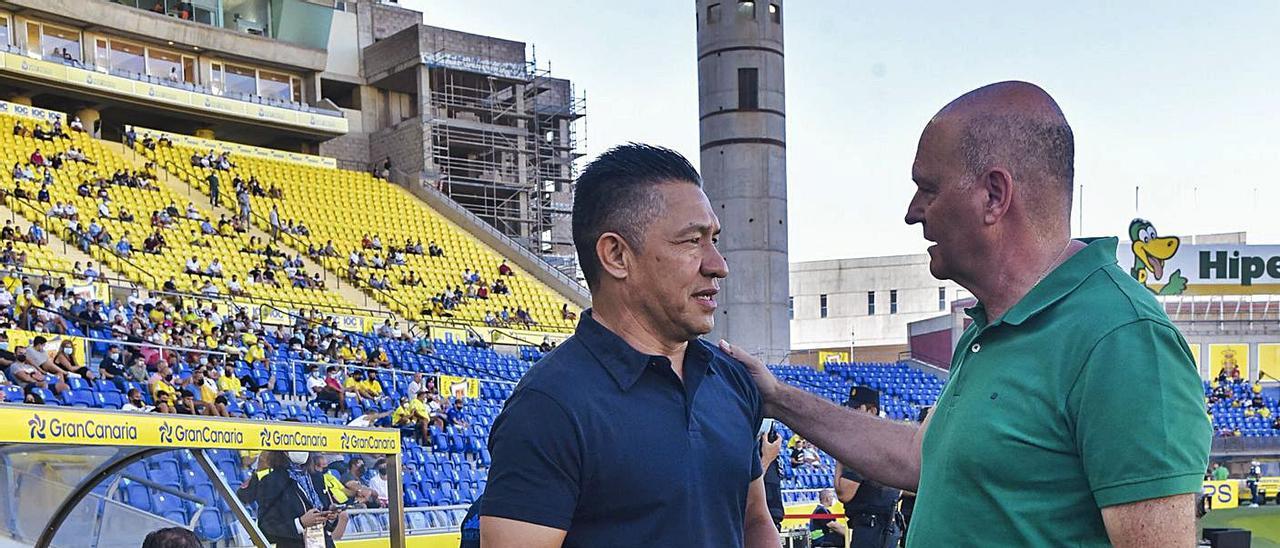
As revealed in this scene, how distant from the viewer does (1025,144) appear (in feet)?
5.78

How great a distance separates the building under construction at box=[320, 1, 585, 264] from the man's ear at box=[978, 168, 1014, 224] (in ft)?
119

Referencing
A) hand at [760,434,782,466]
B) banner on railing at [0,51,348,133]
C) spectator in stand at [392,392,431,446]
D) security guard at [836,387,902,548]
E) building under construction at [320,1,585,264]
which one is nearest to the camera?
hand at [760,434,782,466]

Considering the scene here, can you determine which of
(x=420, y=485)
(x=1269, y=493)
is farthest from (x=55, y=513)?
(x=1269, y=493)

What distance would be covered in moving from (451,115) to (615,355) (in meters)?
39.3

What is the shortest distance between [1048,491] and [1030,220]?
43 cm

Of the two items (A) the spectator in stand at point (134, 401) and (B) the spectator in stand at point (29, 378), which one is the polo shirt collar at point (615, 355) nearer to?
(B) the spectator in stand at point (29, 378)

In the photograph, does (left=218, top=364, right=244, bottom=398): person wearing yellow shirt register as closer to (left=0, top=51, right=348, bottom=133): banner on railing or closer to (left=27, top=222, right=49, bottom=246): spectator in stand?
(left=27, top=222, right=49, bottom=246): spectator in stand

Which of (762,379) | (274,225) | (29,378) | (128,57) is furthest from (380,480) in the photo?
(128,57)

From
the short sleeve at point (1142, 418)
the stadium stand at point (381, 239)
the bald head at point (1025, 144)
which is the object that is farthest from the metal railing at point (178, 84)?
the short sleeve at point (1142, 418)

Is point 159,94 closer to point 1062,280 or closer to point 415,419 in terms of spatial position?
point 415,419

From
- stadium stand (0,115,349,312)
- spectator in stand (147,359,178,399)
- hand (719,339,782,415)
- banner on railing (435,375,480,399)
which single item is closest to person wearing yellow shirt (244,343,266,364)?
spectator in stand (147,359,178,399)

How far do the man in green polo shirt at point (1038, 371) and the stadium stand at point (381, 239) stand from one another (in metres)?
24.8

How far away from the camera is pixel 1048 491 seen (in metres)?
1.68

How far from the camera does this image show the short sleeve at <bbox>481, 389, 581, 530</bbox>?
197 cm
